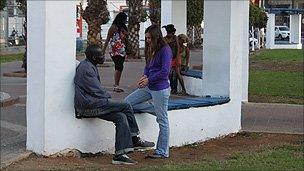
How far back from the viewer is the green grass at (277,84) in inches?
752

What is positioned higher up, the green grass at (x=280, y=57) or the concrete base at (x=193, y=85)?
the green grass at (x=280, y=57)

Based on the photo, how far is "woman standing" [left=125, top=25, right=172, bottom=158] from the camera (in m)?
9.29

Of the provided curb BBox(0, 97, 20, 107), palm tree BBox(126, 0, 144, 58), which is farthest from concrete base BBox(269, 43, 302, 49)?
curb BBox(0, 97, 20, 107)

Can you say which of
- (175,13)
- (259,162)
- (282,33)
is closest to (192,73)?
(175,13)

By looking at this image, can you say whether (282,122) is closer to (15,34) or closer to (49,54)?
(49,54)

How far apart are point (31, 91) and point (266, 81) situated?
15063mm

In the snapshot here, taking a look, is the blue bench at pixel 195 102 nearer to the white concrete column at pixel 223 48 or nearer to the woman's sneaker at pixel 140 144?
the white concrete column at pixel 223 48

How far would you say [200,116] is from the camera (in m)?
11.1

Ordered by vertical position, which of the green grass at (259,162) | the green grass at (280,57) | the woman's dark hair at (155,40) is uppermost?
the woman's dark hair at (155,40)

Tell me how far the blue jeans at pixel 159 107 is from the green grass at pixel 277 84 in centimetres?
840

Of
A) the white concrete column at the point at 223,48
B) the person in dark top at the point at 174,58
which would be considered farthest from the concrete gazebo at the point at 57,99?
the person in dark top at the point at 174,58

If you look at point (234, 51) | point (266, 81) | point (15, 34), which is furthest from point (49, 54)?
point (15, 34)

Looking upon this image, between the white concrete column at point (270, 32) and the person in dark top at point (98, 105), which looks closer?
the person in dark top at point (98, 105)

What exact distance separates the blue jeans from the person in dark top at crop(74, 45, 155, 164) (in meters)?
0.50
